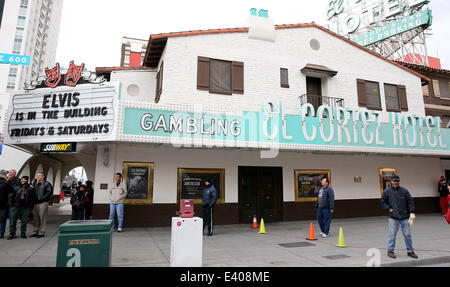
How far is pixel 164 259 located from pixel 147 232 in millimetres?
4051

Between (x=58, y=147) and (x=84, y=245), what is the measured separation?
22.1ft

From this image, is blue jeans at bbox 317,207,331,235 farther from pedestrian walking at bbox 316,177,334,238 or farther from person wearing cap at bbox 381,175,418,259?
person wearing cap at bbox 381,175,418,259

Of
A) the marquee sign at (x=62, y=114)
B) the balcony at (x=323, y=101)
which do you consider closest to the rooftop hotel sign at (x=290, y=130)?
the marquee sign at (x=62, y=114)

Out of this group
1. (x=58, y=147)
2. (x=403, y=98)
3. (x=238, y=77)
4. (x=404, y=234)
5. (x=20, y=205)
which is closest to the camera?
(x=404, y=234)

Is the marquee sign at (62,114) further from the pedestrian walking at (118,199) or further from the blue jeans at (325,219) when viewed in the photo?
the blue jeans at (325,219)

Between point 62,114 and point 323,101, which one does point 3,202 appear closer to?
point 62,114

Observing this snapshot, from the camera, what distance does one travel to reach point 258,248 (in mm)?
8062

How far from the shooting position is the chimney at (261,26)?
1403 cm

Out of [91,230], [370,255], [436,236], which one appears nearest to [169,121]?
[91,230]

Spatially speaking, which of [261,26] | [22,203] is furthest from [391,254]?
[261,26]

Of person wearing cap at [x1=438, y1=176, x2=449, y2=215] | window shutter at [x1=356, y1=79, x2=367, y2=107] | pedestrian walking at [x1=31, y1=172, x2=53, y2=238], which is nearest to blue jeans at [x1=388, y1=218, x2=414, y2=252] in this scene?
window shutter at [x1=356, y1=79, x2=367, y2=107]

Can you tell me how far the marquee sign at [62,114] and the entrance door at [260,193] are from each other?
6.34 m

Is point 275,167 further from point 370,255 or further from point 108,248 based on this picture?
point 108,248

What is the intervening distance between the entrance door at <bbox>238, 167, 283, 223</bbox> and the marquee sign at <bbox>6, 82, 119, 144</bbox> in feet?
20.8
